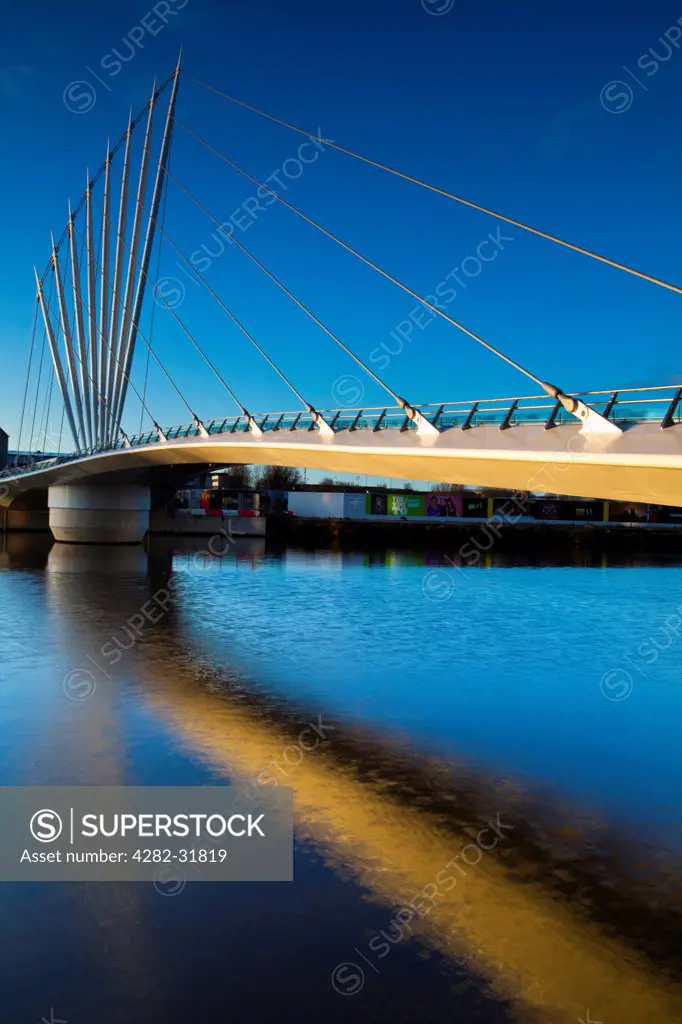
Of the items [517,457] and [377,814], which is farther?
[517,457]

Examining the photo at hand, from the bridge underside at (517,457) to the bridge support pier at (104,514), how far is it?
25.0 m

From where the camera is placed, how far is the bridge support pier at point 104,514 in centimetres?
4806

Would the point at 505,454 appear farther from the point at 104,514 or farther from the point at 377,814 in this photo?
the point at 104,514

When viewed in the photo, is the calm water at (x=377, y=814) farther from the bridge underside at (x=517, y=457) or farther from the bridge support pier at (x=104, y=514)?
the bridge support pier at (x=104, y=514)

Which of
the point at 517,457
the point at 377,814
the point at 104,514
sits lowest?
the point at 377,814

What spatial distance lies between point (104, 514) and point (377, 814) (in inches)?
1696

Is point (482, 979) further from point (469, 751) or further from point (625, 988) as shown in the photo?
point (469, 751)

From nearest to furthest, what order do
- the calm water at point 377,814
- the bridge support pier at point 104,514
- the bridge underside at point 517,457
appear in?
the calm water at point 377,814 < the bridge underside at point 517,457 < the bridge support pier at point 104,514

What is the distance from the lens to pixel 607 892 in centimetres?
637

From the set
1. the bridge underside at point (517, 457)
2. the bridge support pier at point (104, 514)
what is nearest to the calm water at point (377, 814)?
the bridge underside at point (517, 457)

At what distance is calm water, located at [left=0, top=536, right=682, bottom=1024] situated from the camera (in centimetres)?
505

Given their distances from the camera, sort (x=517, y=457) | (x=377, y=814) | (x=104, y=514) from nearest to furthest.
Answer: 1. (x=377, y=814)
2. (x=517, y=457)
3. (x=104, y=514)

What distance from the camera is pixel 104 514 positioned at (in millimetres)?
48594

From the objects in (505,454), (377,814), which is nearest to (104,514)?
(505,454)
